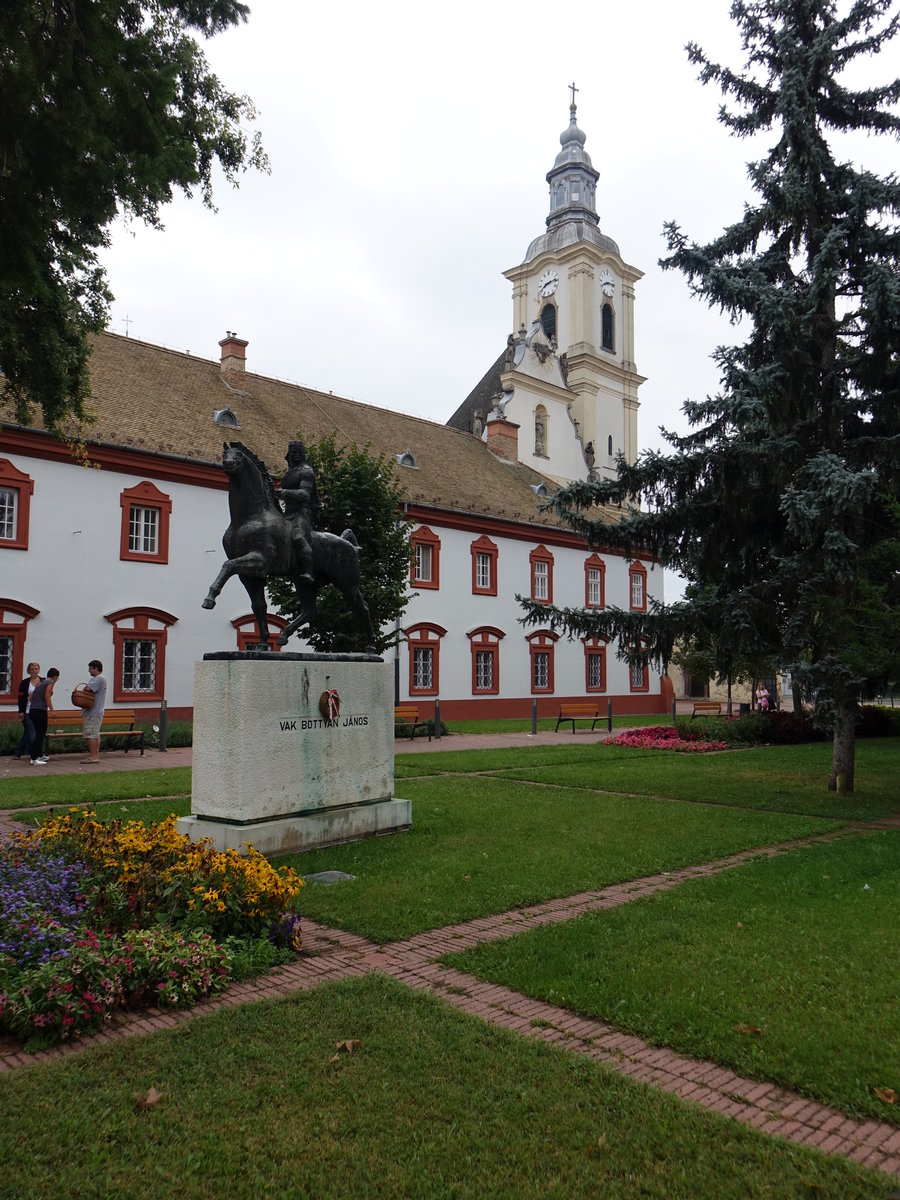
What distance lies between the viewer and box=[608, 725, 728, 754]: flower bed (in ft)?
69.7

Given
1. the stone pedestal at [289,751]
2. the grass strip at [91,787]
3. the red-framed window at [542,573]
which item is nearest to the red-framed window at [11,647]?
the grass strip at [91,787]

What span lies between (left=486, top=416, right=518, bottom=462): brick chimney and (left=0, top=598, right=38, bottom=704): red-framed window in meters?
24.3

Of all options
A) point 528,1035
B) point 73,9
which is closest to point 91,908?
point 528,1035

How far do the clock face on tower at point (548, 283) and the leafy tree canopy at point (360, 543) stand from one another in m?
34.6

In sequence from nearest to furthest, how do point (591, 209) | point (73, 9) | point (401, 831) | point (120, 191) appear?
point (73, 9) < point (120, 191) < point (401, 831) < point (591, 209)

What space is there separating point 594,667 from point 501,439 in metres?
11.7

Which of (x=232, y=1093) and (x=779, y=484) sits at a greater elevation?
(x=779, y=484)

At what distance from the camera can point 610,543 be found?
14.9m

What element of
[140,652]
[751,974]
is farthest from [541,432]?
[751,974]

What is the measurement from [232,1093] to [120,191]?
21.0 feet

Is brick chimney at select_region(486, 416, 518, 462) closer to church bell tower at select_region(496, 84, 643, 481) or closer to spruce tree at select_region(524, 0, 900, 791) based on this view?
church bell tower at select_region(496, 84, 643, 481)

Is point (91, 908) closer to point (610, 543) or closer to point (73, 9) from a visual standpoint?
point (73, 9)

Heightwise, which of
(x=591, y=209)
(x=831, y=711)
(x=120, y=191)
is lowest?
(x=831, y=711)

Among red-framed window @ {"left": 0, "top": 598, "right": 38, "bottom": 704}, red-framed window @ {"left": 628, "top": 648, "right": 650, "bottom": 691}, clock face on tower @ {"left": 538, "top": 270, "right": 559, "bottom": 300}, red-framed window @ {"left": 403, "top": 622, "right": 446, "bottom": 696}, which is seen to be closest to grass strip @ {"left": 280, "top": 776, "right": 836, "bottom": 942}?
red-framed window @ {"left": 0, "top": 598, "right": 38, "bottom": 704}
